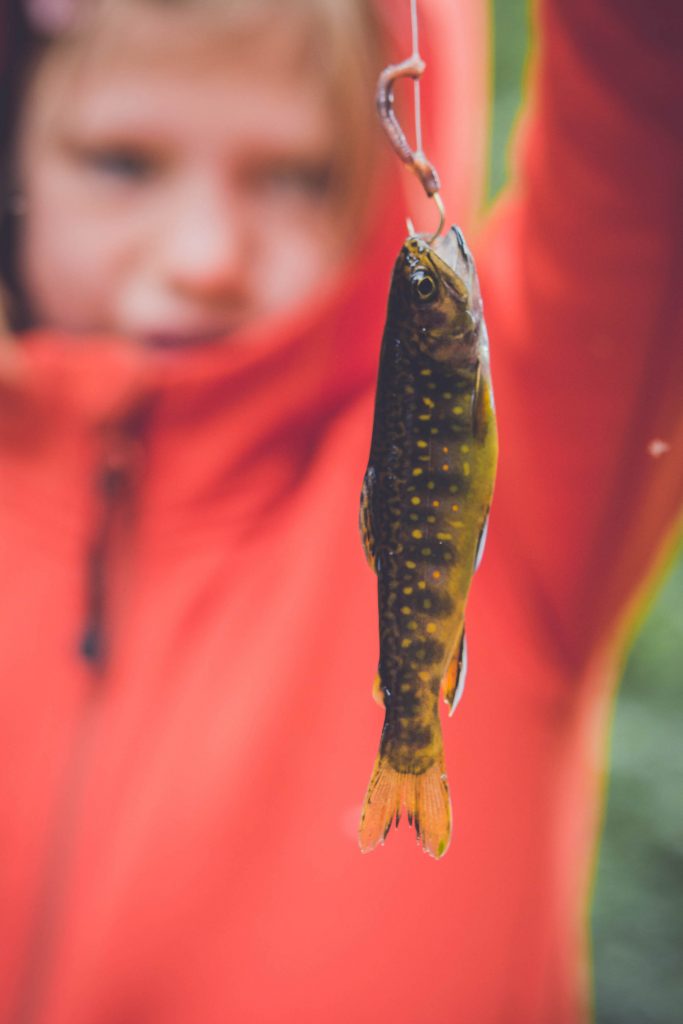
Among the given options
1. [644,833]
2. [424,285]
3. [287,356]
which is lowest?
[644,833]

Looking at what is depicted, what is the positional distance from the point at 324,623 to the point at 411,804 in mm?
266

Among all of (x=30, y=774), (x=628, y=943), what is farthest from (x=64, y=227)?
(x=628, y=943)

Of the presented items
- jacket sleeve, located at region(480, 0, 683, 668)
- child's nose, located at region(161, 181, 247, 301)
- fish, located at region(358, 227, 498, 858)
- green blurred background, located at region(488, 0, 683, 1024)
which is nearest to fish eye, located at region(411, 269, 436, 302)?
fish, located at region(358, 227, 498, 858)

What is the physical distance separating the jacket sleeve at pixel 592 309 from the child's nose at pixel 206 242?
15 cm

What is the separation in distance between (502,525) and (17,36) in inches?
16.4

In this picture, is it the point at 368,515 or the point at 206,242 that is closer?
the point at 368,515

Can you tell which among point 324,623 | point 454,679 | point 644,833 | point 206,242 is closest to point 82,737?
point 324,623

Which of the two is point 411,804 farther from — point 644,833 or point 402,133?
point 644,833

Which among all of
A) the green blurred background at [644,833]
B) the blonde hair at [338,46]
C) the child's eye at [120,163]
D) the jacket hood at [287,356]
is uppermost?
the blonde hair at [338,46]

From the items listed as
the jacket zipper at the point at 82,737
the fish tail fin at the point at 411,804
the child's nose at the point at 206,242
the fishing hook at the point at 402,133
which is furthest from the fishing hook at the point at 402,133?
the jacket zipper at the point at 82,737

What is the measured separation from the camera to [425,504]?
19 centimetres

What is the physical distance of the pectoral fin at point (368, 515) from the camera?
189mm

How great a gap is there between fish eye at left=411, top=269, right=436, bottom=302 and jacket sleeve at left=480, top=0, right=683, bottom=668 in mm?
109

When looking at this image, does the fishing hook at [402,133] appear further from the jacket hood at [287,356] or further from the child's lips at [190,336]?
the child's lips at [190,336]
